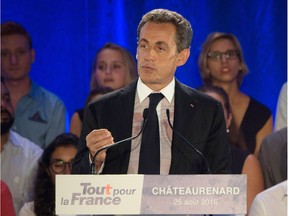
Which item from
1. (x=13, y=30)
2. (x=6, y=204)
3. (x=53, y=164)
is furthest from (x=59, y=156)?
(x=13, y=30)

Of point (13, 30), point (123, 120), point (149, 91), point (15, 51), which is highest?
point (13, 30)

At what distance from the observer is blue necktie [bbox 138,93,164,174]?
8.84ft

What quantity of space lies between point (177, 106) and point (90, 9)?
2386mm

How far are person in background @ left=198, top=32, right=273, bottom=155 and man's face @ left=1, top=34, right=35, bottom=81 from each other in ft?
3.45

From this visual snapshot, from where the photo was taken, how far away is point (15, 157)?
14.2 feet

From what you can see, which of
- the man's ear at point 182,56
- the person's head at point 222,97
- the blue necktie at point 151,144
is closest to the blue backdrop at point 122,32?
the person's head at point 222,97

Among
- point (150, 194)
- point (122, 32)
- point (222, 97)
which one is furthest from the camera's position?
point (122, 32)

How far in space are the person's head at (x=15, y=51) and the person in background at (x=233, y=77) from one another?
1045mm

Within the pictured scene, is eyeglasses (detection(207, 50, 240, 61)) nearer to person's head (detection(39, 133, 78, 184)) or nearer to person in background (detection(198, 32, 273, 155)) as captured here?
person in background (detection(198, 32, 273, 155))

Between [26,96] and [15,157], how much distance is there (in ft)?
1.96

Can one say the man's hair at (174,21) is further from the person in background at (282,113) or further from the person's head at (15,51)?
the person's head at (15,51)

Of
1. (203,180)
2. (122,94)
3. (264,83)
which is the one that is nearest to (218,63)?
(264,83)

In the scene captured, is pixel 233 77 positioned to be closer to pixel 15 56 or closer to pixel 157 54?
pixel 15 56

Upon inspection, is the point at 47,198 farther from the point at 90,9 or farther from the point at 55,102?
the point at 90,9
